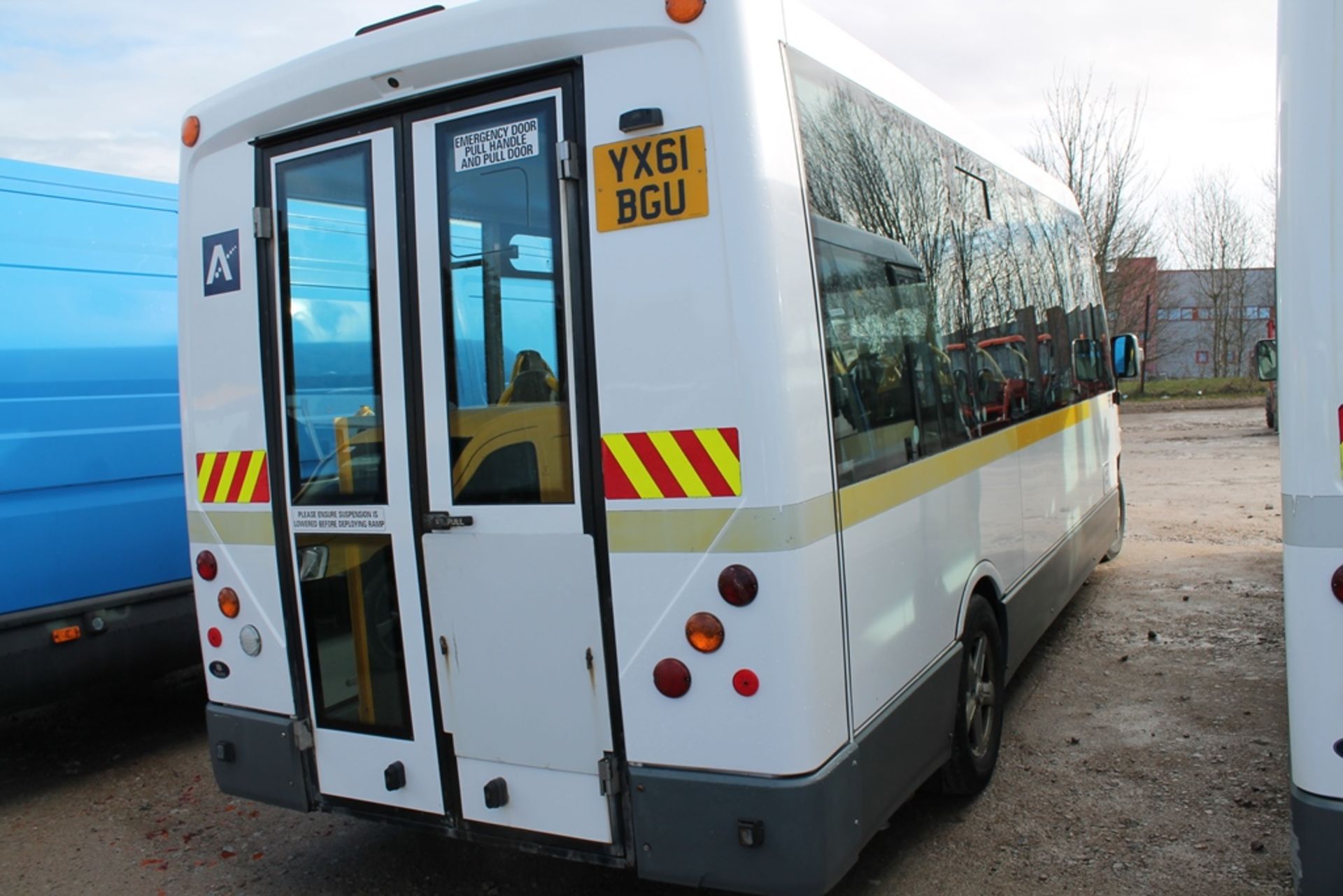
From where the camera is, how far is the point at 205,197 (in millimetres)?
4066

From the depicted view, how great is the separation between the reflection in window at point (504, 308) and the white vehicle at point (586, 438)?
0.01 m

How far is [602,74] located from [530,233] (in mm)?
522

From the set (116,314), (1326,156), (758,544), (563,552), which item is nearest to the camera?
(1326,156)

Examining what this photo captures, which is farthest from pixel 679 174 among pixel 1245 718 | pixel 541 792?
pixel 1245 718

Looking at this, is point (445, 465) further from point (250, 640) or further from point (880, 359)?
point (880, 359)

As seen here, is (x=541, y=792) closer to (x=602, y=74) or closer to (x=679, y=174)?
(x=679, y=174)

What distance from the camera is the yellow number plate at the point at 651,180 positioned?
3.05 metres

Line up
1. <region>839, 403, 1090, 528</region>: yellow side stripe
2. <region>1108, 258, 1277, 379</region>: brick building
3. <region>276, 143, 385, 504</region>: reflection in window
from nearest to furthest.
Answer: <region>839, 403, 1090, 528</region>: yellow side stripe
<region>276, 143, 385, 504</region>: reflection in window
<region>1108, 258, 1277, 379</region>: brick building

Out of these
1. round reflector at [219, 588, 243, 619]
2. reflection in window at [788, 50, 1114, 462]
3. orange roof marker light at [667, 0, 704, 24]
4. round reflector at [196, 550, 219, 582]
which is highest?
orange roof marker light at [667, 0, 704, 24]

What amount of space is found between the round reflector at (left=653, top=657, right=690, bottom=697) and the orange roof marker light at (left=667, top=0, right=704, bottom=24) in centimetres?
178

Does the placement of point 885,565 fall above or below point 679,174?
below

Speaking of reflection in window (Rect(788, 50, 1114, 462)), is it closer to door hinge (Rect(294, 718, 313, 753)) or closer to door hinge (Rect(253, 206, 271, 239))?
door hinge (Rect(253, 206, 271, 239))

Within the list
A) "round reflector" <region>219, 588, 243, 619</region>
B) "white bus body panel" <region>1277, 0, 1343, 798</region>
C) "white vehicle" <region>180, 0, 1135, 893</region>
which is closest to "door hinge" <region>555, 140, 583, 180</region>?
"white vehicle" <region>180, 0, 1135, 893</region>

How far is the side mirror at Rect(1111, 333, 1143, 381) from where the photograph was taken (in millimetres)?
8797
